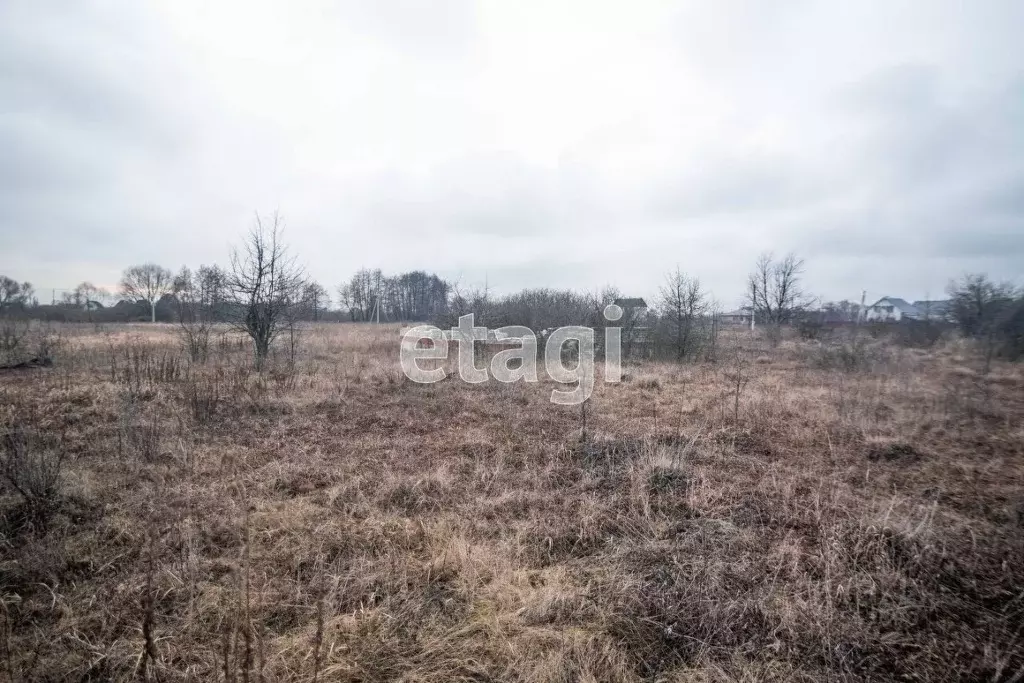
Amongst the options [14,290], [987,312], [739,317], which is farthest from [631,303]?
[14,290]

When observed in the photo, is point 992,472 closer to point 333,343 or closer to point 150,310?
point 333,343

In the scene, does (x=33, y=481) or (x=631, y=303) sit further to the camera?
(x=631, y=303)

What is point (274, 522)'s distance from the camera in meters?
3.63

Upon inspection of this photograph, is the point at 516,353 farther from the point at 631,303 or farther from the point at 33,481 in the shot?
the point at 33,481

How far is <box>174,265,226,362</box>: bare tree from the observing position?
11.2m

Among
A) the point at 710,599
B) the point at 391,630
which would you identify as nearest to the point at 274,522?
the point at 391,630

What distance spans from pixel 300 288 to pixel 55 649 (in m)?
11.3

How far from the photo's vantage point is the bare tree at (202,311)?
36.7ft

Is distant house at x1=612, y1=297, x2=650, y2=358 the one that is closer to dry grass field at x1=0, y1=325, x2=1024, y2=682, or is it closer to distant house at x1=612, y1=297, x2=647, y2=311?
distant house at x1=612, y1=297, x2=647, y2=311

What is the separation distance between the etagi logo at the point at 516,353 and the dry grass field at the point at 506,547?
3.89m

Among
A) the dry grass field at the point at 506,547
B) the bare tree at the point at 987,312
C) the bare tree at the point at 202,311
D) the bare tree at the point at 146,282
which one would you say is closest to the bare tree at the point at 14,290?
the bare tree at the point at 146,282

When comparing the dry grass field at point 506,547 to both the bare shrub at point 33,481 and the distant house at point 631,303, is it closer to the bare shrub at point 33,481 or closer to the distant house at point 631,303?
the bare shrub at point 33,481

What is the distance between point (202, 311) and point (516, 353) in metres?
9.51

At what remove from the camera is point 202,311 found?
11.9 meters
